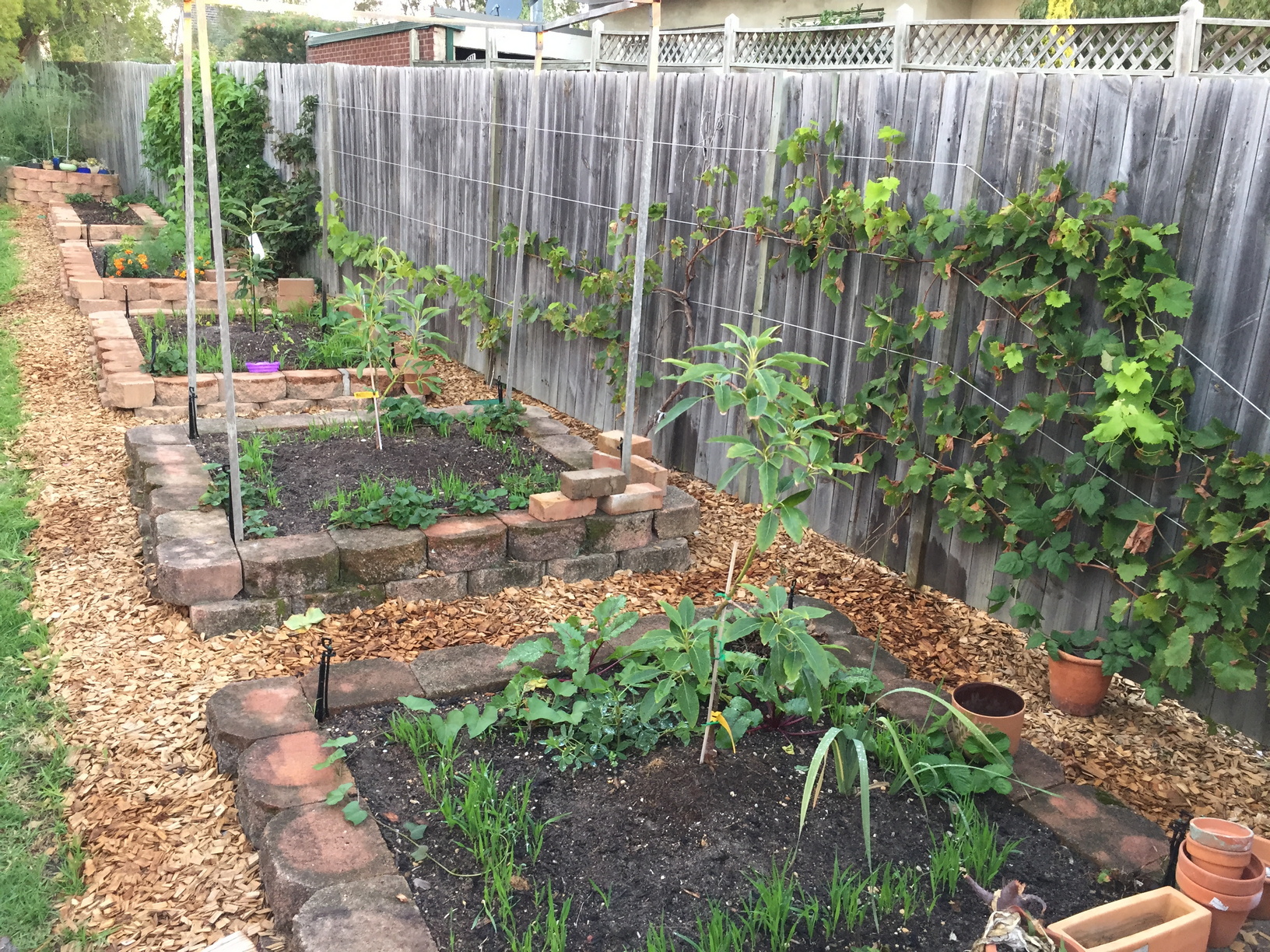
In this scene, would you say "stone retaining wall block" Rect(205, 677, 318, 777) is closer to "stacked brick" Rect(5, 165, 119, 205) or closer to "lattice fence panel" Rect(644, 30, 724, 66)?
"lattice fence panel" Rect(644, 30, 724, 66)

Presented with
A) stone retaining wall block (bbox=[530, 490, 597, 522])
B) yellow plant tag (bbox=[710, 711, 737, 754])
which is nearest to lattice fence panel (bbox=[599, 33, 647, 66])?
stone retaining wall block (bbox=[530, 490, 597, 522])

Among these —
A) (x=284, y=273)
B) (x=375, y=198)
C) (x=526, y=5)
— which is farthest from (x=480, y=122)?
(x=526, y=5)

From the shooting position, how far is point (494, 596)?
443cm

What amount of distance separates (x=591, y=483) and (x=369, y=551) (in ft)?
3.33

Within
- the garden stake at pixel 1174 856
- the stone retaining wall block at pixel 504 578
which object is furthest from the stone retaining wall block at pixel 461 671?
the garden stake at pixel 1174 856

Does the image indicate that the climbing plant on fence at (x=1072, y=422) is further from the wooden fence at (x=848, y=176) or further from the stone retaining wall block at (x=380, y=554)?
the stone retaining wall block at (x=380, y=554)

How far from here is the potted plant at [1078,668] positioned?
11.8ft

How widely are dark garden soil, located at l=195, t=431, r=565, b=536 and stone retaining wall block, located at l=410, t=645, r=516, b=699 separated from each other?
1.26 metres

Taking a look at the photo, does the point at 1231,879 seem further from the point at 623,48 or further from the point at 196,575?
the point at 623,48

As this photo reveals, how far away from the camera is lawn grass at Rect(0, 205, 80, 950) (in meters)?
2.55

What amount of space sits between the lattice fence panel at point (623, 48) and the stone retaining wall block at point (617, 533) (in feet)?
37.3

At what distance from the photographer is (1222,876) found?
7.44 ft

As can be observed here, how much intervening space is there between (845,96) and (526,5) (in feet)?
57.1

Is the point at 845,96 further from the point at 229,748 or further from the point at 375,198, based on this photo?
the point at 375,198
